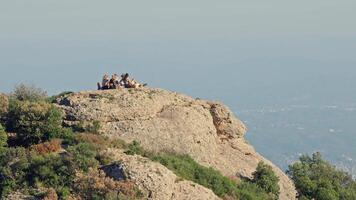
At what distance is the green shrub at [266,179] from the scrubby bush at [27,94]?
42.5ft

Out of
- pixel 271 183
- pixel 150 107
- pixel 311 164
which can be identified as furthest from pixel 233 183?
pixel 311 164

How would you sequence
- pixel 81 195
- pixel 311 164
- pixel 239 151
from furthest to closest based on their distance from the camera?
pixel 311 164
pixel 239 151
pixel 81 195

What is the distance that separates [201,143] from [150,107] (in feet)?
Result: 11.5

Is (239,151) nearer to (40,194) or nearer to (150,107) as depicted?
(150,107)

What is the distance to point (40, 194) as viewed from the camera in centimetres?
2706

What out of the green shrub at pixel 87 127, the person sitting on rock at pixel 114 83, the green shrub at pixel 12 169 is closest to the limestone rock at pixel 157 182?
the green shrub at pixel 12 169

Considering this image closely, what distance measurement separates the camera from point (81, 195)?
2655 cm

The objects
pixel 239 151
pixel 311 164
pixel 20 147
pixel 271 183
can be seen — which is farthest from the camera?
pixel 311 164

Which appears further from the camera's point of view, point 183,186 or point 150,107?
point 150,107

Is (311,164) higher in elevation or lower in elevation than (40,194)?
lower

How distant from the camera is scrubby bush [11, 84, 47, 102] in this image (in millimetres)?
40031

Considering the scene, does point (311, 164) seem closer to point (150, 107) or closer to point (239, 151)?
point (239, 151)

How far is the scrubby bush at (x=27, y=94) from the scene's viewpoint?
40.0 metres

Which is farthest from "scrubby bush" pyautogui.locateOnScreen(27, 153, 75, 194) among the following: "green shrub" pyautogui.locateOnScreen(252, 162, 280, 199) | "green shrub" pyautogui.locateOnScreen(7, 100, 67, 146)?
"green shrub" pyautogui.locateOnScreen(252, 162, 280, 199)
